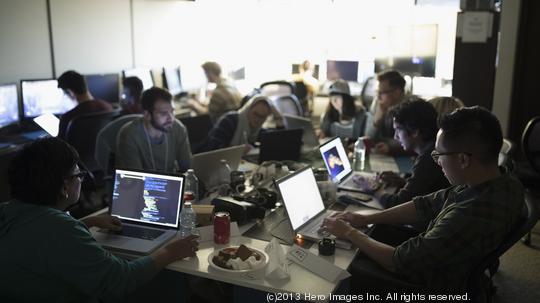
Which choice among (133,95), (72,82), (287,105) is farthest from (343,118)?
(72,82)

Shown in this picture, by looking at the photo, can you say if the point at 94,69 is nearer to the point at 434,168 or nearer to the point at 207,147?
the point at 207,147

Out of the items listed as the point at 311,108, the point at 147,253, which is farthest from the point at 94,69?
the point at 147,253

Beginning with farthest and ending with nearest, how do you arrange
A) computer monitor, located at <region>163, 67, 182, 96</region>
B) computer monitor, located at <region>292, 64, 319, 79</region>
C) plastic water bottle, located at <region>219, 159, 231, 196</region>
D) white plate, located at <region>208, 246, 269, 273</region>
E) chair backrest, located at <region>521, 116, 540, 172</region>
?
computer monitor, located at <region>292, 64, 319, 79</region>, computer monitor, located at <region>163, 67, 182, 96</region>, chair backrest, located at <region>521, 116, 540, 172</region>, plastic water bottle, located at <region>219, 159, 231, 196</region>, white plate, located at <region>208, 246, 269, 273</region>

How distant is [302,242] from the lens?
2.13 m

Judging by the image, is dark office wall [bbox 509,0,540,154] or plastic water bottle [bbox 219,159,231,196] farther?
dark office wall [bbox 509,0,540,154]

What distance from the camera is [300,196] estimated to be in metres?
2.31

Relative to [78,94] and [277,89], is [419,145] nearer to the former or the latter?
[78,94]

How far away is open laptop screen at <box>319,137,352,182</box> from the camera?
9.71 ft

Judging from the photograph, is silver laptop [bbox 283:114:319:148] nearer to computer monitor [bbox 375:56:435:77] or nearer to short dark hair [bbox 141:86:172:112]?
short dark hair [bbox 141:86:172:112]

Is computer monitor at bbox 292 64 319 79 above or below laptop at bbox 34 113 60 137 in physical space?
above

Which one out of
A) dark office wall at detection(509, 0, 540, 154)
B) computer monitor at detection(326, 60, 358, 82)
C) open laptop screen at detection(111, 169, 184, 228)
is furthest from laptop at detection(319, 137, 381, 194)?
computer monitor at detection(326, 60, 358, 82)

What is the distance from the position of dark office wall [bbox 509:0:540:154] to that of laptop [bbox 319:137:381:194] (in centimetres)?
275

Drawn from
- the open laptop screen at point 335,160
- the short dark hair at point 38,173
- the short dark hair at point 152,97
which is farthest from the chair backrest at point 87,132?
the short dark hair at point 38,173

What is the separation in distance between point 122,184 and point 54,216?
24.6 inches
